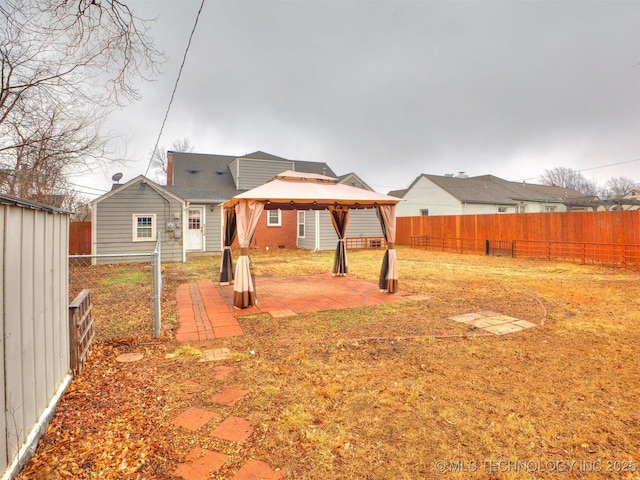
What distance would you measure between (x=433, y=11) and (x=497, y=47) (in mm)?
4294

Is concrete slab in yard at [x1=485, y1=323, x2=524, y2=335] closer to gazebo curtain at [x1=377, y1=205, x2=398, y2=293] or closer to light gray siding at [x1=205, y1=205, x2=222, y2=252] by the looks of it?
gazebo curtain at [x1=377, y1=205, x2=398, y2=293]

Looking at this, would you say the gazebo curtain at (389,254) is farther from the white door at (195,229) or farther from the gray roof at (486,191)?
the gray roof at (486,191)

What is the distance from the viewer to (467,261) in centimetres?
1438

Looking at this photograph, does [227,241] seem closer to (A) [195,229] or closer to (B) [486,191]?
(A) [195,229]

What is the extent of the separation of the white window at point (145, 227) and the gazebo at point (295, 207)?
6.41 meters

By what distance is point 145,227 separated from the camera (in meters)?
13.7

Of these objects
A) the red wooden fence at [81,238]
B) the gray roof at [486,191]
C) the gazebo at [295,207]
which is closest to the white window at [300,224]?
the gazebo at [295,207]

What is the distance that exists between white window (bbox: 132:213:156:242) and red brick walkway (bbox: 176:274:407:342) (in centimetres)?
591

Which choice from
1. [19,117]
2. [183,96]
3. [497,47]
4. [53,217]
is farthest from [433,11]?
[19,117]

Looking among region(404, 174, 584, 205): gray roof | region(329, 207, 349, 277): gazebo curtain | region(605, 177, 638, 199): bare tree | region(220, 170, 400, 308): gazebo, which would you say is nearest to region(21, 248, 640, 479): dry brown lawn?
region(220, 170, 400, 308): gazebo

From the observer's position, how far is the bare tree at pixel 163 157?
3097 cm

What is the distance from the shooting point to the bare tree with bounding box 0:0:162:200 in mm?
3504

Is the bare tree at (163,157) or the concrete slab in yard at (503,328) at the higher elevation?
the bare tree at (163,157)

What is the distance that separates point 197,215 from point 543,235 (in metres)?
16.7
